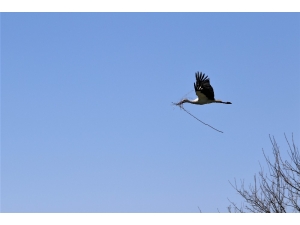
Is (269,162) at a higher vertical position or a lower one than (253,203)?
higher

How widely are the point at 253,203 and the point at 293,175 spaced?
125 centimetres

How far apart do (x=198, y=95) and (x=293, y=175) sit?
4.20 metres

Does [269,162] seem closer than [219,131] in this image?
No

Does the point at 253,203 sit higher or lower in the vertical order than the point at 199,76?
lower

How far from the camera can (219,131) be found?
10.5 meters
